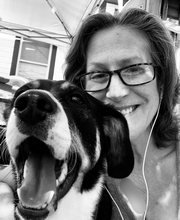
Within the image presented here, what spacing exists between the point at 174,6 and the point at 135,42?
1192mm

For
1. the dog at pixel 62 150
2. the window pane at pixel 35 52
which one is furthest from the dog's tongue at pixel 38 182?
the window pane at pixel 35 52

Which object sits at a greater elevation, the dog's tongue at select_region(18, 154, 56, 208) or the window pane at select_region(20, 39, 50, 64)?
the window pane at select_region(20, 39, 50, 64)

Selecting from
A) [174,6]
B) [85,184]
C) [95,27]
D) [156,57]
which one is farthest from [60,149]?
[174,6]

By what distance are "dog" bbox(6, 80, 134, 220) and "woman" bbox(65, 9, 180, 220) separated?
5.4 inches

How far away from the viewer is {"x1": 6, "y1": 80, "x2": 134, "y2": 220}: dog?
44.9 inches

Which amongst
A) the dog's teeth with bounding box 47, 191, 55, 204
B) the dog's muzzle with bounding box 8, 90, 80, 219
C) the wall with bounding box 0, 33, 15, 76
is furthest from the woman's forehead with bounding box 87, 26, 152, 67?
the wall with bounding box 0, 33, 15, 76

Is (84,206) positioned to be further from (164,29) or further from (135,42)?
(164,29)

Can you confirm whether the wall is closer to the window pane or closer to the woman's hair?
the window pane

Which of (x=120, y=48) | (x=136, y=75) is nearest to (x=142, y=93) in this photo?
(x=136, y=75)

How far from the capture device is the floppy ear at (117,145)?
1545mm

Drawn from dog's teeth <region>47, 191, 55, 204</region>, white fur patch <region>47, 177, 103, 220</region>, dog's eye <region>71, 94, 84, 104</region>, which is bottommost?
white fur patch <region>47, 177, 103, 220</region>

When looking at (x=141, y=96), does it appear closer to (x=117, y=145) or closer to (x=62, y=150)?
(x=117, y=145)

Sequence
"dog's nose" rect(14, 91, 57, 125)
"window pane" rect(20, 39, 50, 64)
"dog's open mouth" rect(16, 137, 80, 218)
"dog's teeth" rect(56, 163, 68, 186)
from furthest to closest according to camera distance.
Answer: "window pane" rect(20, 39, 50, 64)
"dog's teeth" rect(56, 163, 68, 186)
"dog's open mouth" rect(16, 137, 80, 218)
"dog's nose" rect(14, 91, 57, 125)

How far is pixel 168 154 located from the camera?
1777mm
